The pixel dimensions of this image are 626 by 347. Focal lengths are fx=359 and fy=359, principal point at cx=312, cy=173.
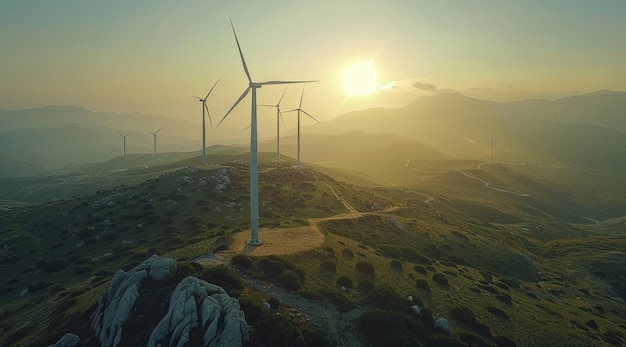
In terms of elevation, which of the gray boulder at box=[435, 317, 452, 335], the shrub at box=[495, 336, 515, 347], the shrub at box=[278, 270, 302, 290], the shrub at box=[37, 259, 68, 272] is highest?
the shrub at box=[278, 270, 302, 290]

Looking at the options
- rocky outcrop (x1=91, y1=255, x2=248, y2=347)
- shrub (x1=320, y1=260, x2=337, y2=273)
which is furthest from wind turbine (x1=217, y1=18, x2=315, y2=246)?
rocky outcrop (x1=91, y1=255, x2=248, y2=347)

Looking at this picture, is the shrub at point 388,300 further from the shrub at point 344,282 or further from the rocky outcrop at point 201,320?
the rocky outcrop at point 201,320

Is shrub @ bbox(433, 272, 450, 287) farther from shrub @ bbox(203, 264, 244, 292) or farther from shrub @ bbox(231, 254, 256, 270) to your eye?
shrub @ bbox(203, 264, 244, 292)

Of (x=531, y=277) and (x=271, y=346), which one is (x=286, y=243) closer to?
(x=271, y=346)

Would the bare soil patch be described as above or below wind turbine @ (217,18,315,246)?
below

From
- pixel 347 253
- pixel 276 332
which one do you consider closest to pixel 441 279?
pixel 347 253

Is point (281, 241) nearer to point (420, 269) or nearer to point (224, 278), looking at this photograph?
point (224, 278)

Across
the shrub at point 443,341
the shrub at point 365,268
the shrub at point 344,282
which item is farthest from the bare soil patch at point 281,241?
the shrub at point 443,341
